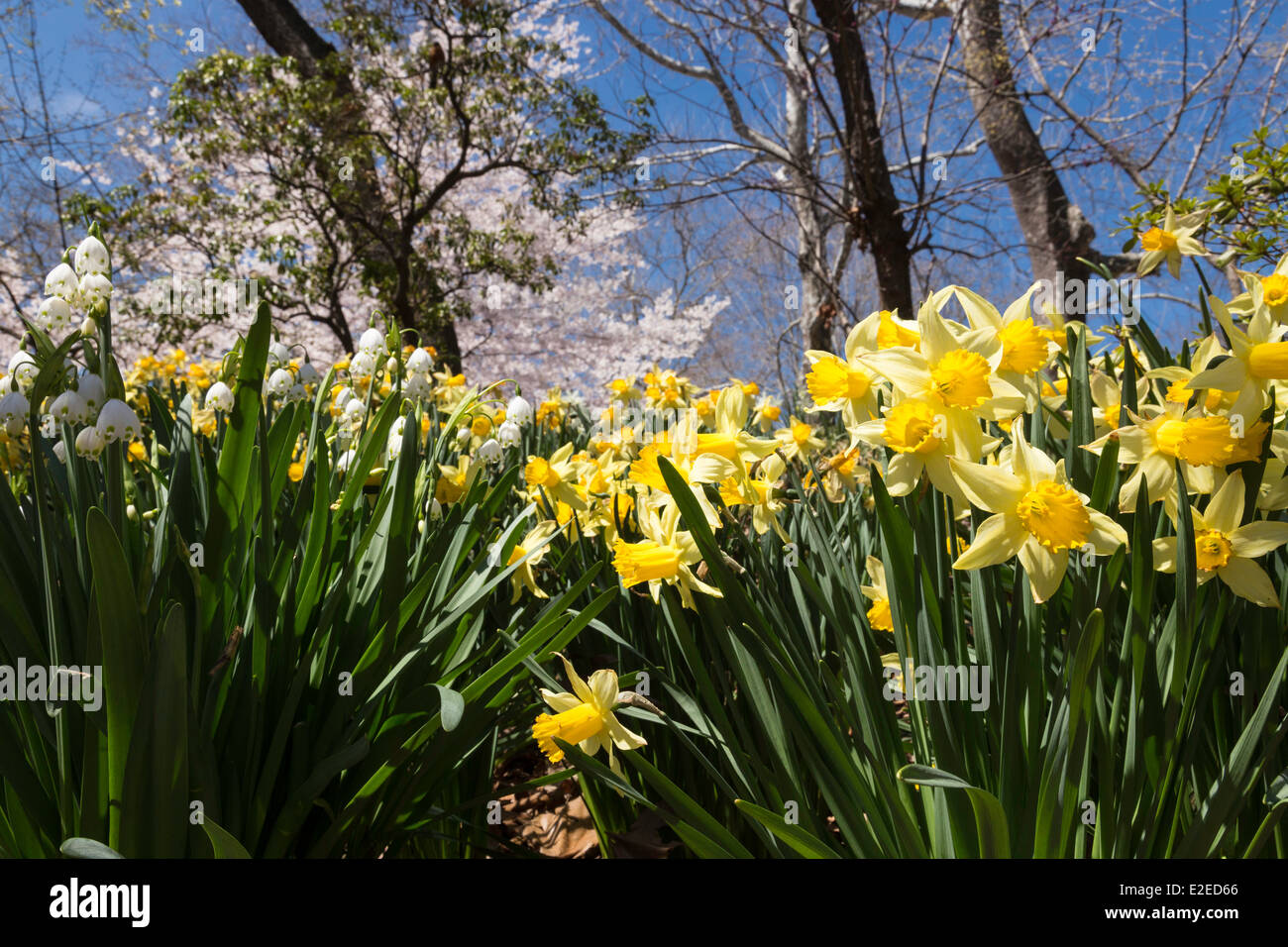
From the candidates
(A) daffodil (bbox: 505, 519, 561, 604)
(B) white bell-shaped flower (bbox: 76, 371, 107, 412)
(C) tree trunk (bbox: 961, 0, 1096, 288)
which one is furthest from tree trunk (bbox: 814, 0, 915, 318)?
(B) white bell-shaped flower (bbox: 76, 371, 107, 412)

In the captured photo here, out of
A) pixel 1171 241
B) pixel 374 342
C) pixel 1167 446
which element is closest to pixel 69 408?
pixel 374 342

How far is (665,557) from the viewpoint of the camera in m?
0.97

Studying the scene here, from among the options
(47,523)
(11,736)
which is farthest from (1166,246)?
(11,736)

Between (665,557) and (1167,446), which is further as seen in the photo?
(665,557)

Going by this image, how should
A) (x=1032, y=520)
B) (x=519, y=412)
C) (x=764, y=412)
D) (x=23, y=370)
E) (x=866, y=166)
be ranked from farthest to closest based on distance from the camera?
(x=866, y=166) → (x=764, y=412) → (x=519, y=412) → (x=23, y=370) → (x=1032, y=520)

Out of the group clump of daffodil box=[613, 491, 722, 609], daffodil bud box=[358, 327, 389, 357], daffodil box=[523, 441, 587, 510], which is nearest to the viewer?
clump of daffodil box=[613, 491, 722, 609]

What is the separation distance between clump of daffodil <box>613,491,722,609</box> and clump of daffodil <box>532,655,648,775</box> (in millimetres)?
126

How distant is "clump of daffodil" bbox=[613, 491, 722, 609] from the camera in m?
0.96

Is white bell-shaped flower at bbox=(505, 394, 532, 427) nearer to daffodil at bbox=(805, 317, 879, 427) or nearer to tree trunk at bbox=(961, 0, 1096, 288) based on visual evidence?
daffodil at bbox=(805, 317, 879, 427)

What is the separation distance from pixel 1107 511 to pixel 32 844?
4.49 ft

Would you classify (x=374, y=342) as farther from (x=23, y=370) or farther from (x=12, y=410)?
(x=12, y=410)

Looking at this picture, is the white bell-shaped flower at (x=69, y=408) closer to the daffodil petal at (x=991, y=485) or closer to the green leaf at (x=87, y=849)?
the green leaf at (x=87, y=849)

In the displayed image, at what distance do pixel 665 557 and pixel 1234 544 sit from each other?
64 centimetres

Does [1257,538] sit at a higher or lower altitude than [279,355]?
lower
